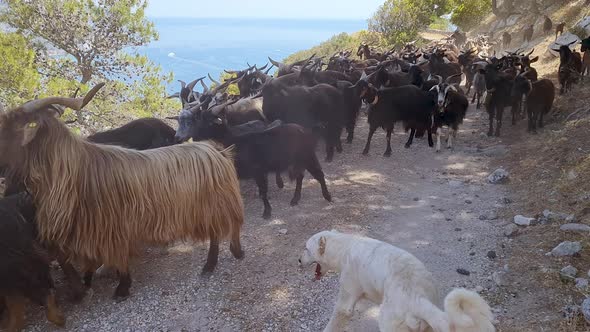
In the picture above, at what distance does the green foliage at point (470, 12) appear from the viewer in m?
27.6

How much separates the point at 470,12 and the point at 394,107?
22.3m

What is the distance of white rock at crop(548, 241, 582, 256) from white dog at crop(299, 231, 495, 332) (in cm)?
215

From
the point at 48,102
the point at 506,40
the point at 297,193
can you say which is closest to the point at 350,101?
the point at 297,193

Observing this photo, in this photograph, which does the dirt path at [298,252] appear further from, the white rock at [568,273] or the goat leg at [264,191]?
the white rock at [568,273]

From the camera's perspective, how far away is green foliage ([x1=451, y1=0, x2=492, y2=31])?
2764 cm

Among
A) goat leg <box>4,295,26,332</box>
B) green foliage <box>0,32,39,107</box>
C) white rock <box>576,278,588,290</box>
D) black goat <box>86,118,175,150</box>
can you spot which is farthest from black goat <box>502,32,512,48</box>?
goat leg <box>4,295,26,332</box>

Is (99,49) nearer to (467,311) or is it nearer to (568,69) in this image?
(568,69)

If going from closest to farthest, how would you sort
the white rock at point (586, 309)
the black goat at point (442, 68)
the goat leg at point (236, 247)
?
the white rock at point (586, 309), the goat leg at point (236, 247), the black goat at point (442, 68)

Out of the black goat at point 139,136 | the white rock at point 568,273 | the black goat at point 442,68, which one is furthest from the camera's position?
the black goat at point 442,68

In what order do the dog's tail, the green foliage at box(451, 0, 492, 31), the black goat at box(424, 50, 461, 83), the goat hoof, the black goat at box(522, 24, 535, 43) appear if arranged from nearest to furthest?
1. the dog's tail
2. the goat hoof
3. the black goat at box(424, 50, 461, 83)
4. the black goat at box(522, 24, 535, 43)
5. the green foliage at box(451, 0, 492, 31)

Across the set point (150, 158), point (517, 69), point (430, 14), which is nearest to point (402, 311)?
point (150, 158)

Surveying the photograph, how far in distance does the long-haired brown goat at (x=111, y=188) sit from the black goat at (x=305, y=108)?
12.4 feet

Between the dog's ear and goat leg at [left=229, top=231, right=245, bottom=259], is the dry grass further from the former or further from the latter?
goat leg at [left=229, top=231, right=245, bottom=259]

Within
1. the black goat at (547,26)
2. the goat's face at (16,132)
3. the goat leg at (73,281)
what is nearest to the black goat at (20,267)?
the goat leg at (73,281)
